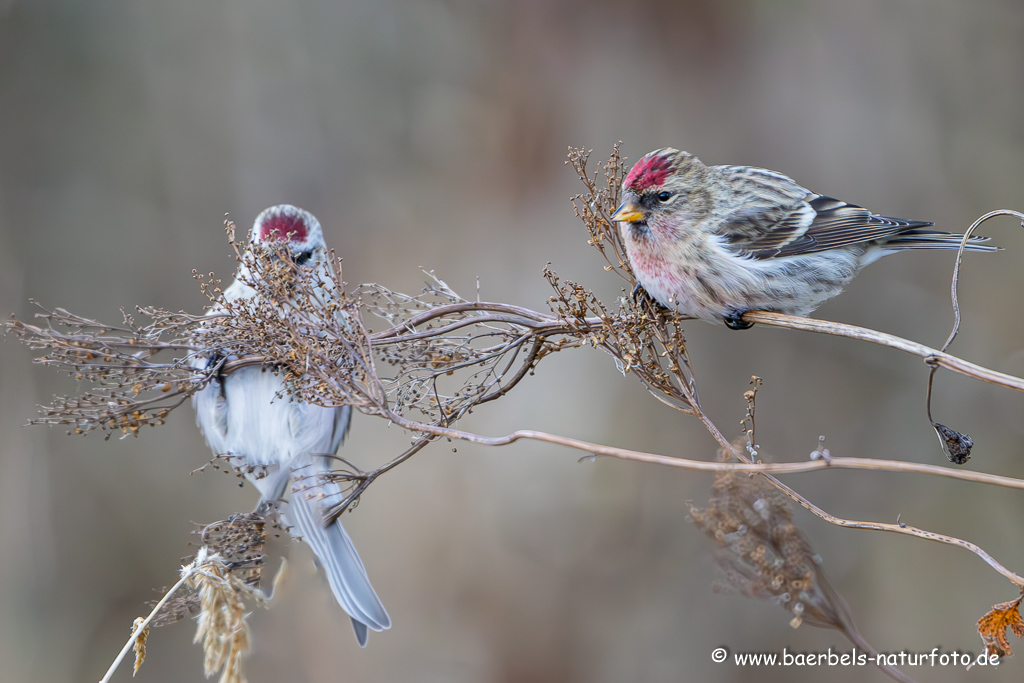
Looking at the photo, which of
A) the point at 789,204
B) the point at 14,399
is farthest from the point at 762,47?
the point at 14,399

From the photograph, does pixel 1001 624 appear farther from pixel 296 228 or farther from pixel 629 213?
pixel 296 228

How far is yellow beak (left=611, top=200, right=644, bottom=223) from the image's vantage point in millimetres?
1404

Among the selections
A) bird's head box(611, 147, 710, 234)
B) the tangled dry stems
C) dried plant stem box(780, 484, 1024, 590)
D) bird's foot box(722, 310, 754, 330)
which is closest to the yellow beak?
bird's head box(611, 147, 710, 234)

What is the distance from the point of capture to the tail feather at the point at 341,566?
1.57m

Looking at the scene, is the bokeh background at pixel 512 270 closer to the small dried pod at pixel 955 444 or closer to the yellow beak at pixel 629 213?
the yellow beak at pixel 629 213

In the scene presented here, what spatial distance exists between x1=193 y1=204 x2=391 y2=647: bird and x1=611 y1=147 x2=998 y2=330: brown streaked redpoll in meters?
0.72

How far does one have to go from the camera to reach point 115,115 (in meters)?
3.32

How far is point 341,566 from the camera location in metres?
1.62

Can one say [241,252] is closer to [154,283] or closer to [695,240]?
[695,240]

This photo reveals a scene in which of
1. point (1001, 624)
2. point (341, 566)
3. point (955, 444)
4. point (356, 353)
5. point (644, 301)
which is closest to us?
point (1001, 624)

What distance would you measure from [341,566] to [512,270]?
1.92 metres

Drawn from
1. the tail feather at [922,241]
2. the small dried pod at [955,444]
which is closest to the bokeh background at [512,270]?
the tail feather at [922,241]

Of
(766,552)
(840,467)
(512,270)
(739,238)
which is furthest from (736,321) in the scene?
(512,270)

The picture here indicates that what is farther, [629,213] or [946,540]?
[629,213]
